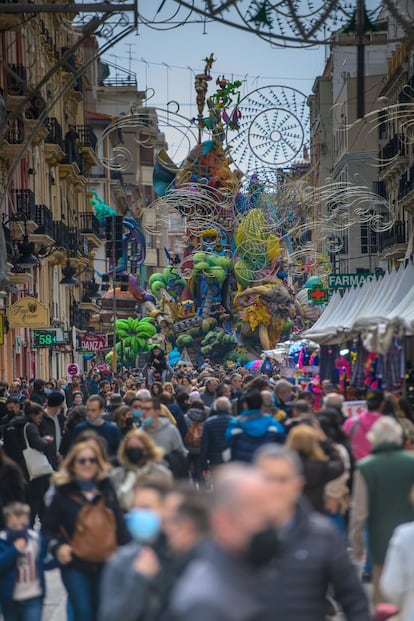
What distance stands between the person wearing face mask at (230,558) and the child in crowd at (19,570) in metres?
4.30

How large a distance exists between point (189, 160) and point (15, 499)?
56254mm

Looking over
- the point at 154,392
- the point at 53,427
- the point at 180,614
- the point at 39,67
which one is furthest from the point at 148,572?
the point at 39,67

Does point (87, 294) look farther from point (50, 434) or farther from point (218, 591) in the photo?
point (218, 591)

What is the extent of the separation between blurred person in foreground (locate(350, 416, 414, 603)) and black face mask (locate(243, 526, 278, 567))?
13.5 feet

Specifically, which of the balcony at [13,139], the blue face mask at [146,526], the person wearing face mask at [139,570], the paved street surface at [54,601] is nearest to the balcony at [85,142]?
the balcony at [13,139]

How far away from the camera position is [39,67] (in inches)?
1714

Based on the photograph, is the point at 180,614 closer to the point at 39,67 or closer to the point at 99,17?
the point at 99,17

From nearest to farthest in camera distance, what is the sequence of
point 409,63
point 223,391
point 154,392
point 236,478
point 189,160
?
point 236,478, point 223,391, point 154,392, point 409,63, point 189,160

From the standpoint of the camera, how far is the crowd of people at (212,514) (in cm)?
541

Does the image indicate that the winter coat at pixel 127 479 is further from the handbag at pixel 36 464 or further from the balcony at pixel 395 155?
the balcony at pixel 395 155

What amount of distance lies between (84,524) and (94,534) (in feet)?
0.29

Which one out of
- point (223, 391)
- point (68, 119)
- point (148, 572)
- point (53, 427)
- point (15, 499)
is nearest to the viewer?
point (148, 572)

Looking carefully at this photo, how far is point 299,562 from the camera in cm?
654

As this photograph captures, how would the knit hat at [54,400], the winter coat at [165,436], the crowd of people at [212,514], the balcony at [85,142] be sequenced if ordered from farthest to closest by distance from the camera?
the balcony at [85,142]
the knit hat at [54,400]
the winter coat at [165,436]
the crowd of people at [212,514]
